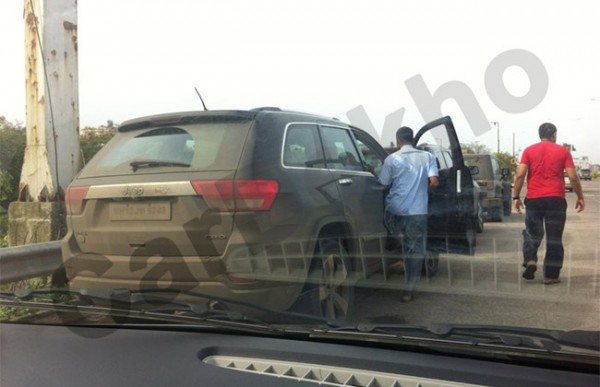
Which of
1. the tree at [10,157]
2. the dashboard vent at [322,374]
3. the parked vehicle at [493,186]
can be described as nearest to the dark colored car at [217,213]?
the dashboard vent at [322,374]

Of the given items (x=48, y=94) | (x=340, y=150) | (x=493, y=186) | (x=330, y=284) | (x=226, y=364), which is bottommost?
(x=493, y=186)

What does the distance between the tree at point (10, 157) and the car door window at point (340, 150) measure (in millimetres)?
3695

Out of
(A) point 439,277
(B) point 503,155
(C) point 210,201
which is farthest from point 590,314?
(B) point 503,155

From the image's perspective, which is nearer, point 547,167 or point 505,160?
point 547,167

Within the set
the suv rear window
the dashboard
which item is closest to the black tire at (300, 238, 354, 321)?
the suv rear window

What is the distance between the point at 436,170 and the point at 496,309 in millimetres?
1588

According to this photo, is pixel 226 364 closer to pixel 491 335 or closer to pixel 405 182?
pixel 491 335

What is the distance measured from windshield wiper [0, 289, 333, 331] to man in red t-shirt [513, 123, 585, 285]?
156 inches

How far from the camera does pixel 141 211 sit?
3848mm

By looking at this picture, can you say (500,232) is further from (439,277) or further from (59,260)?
(59,260)

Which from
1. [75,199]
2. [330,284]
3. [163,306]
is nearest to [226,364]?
[163,306]

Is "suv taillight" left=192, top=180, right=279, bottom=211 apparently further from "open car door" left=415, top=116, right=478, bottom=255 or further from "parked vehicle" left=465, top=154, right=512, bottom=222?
"parked vehicle" left=465, top=154, right=512, bottom=222

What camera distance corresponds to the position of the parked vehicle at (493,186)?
11074 millimetres

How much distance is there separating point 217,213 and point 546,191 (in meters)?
4.23
